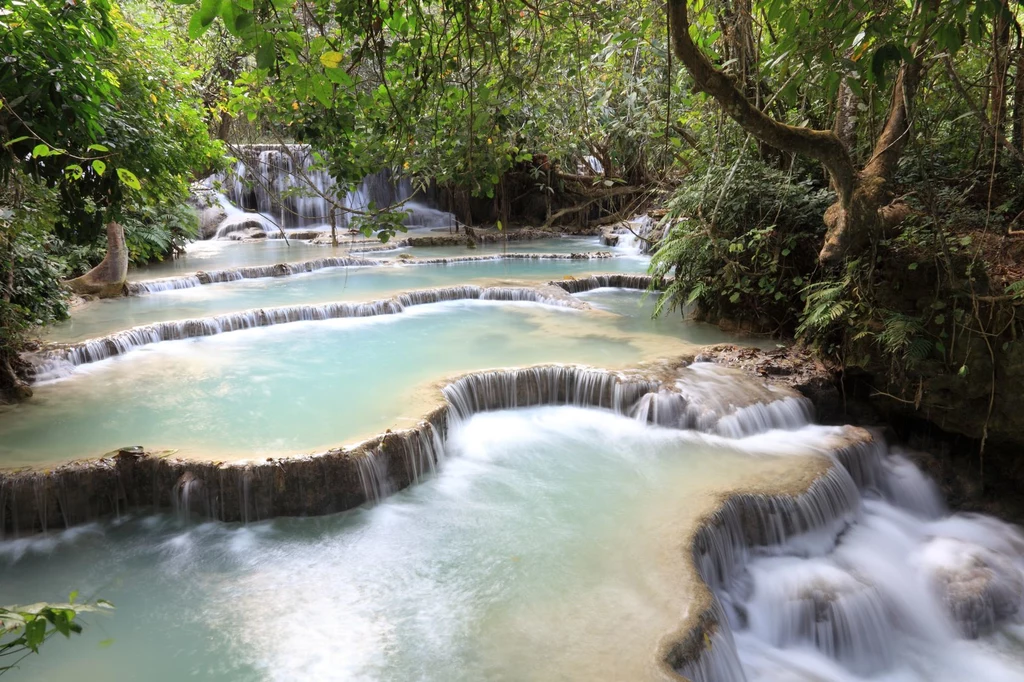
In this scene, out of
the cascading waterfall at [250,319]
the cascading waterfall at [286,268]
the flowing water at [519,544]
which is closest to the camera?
the flowing water at [519,544]

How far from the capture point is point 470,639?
3.74 m

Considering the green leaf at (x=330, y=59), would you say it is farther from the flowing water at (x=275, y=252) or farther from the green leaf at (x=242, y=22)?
the flowing water at (x=275, y=252)

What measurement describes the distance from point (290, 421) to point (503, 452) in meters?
1.97

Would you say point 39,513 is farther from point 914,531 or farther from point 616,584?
point 914,531

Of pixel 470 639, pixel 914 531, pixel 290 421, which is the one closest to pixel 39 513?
pixel 290 421

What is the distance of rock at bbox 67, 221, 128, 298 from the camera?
11289 mm

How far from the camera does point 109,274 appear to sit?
1144 cm

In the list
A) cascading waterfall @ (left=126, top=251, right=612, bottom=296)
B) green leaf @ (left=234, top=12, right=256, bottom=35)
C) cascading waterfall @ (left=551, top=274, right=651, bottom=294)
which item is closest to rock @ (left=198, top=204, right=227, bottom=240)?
cascading waterfall @ (left=126, top=251, right=612, bottom=296)

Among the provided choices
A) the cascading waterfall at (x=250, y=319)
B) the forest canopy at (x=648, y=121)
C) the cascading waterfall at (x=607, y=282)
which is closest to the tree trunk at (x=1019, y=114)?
the forest canopy at (x=648, y=121)

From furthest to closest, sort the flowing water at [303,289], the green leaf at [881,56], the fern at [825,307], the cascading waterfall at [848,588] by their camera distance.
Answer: the flowing water at [303,289] → the fern at [825,307] → the cascading waterfall at [848,588] → the green leaf at [881,56]

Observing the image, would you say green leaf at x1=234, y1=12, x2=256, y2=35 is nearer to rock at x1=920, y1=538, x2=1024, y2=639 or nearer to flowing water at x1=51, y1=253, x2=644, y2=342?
rock at x1=920, y1=538, x2=1024, y2=639

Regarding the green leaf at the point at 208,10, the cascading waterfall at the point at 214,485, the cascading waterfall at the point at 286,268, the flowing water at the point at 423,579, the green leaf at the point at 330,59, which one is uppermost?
the green leaf at the point at 330,59

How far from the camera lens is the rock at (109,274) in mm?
11289

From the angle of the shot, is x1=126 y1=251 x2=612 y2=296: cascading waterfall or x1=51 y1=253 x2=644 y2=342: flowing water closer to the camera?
x1=51 y1=253 x2=644 y2=342: flowing water
